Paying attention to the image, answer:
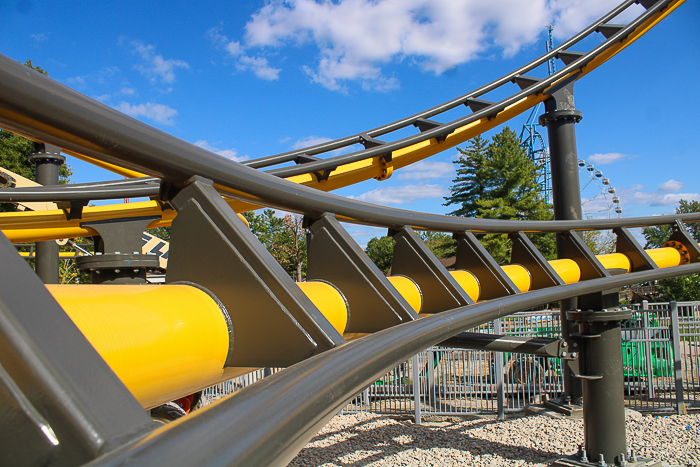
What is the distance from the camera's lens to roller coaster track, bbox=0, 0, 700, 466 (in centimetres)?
55

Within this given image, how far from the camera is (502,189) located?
30.8 meters

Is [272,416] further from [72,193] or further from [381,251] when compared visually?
[381,251]

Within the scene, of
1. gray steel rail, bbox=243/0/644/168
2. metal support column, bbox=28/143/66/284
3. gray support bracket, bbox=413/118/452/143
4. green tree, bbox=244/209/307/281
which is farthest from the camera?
green tree, bbox=244/209/307/281

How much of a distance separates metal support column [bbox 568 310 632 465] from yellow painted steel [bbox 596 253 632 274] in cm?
52

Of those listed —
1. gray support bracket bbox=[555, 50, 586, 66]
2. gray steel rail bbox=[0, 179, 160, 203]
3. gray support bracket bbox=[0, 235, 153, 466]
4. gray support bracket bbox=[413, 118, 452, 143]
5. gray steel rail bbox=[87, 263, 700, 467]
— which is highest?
gray support bracket bbox=[555, 50, 586, 66]

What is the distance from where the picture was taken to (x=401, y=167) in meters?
6.58

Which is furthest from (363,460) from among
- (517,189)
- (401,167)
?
(517,189)

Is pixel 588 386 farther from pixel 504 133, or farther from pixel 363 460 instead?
pixel 504 133

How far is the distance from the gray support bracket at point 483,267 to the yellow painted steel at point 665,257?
2958 mm

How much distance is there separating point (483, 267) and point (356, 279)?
1.50 m

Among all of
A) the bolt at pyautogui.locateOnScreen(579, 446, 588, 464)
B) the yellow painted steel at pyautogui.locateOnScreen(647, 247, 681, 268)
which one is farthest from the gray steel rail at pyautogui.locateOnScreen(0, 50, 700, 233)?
the bolt at pyautogui.locateOnScreen(579, 446, 588, 464)

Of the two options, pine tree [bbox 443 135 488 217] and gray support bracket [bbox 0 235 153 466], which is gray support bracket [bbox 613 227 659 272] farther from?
pine tree [bbox 443 135 488 217]

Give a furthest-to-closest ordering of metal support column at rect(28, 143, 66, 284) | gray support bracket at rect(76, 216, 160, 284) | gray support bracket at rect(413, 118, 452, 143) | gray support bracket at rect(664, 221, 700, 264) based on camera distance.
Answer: gray support bracket at rect(413, 118, 452, 143)
metal support column at rect(28, 143, 66, 284)
gray support bracket at rect(664, 221, 700, 264)
gray support bracket at rect(76, 216, 160, 284)

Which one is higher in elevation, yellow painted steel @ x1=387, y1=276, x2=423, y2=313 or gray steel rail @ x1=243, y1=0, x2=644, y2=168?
gray steel rail @ x1=243, y1=0, x2=644, y2=168
